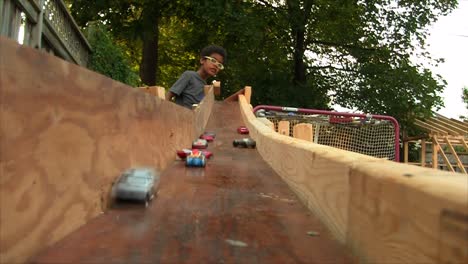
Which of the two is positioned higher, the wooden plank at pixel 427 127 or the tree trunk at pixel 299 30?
the tree trunk at pixel 299 30

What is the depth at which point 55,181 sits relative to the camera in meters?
1.57

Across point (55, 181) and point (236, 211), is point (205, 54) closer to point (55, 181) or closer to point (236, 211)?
point (236, 211)

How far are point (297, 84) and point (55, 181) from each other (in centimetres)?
1602

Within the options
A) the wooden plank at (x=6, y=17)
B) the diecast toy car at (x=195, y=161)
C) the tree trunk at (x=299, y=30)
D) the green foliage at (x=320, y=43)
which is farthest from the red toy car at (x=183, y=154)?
the tree trunk at (x=299, y=30)

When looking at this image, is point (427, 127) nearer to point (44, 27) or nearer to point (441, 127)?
point (441, 127)

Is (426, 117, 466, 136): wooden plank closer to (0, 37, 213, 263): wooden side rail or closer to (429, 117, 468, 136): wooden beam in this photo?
(429, 117, 468, 136): wooden beam

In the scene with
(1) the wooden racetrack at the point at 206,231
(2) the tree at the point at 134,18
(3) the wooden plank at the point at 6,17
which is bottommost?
(1) the wooden racetrack at the point at 206,231

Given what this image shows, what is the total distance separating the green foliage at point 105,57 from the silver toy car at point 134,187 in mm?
9178

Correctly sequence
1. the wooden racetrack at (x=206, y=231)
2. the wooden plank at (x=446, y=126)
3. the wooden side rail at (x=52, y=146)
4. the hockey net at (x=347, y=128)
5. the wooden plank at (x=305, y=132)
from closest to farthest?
the wooden side rail at (x=52, y=146) → the wooden racetrack at (x=206, y=231) → the wooden plank at (x=305, y=132) → the hockey net at (x=347, y=128) → the wooden plank at (x=446, y=126)

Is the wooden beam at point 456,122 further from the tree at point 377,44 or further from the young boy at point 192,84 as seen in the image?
the young boy at point 192,84

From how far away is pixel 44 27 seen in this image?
702cm

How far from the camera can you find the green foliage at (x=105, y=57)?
1112cm

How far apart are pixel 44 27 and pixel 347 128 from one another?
244 inches

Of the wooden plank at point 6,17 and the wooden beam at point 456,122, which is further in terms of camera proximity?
the wooden beam at point 456,122
